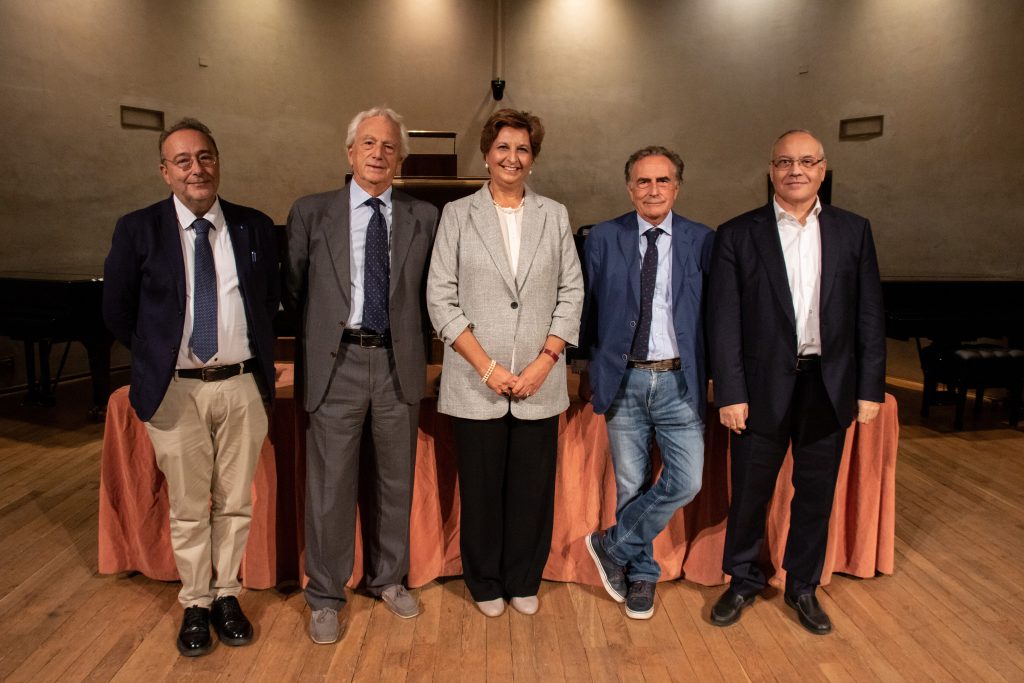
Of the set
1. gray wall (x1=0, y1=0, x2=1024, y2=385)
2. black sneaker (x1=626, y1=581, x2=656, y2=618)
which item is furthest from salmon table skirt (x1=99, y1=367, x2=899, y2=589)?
gray wall (x1=0, y1=0, x2=1024, y2=385)

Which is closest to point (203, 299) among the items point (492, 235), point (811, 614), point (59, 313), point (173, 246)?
point (173, 246)

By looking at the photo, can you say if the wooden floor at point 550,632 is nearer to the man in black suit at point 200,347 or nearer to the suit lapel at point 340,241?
the man in black suit at point 200,347

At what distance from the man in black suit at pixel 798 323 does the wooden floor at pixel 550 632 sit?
1.84 feet

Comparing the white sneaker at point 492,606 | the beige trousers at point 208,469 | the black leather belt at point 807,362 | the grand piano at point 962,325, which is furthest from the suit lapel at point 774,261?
the grand piano at point 962,325

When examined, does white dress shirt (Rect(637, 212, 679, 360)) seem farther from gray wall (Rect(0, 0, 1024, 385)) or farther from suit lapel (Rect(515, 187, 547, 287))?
gray wall (Rect(0, 0, 1024, 385))

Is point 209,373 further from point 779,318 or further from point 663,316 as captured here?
point 779,318

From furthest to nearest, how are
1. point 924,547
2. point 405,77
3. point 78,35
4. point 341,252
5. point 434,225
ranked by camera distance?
point 405,77 → point 78,35 → point 924,547 → point 434,225 → point 341,252

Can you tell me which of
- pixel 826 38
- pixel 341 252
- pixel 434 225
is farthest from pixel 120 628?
pixel 826 38

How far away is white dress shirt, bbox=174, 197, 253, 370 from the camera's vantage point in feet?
7.34

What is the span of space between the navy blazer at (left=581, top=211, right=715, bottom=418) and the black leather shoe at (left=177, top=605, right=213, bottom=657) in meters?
1.46

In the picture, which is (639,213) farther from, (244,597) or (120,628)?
(120,628)

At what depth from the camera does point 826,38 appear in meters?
7.18

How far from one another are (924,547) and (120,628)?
127 inches

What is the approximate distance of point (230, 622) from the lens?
7.91ft
